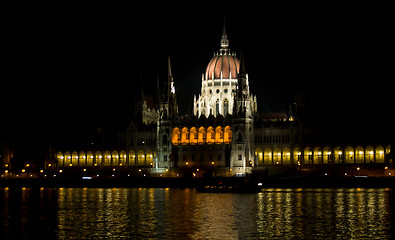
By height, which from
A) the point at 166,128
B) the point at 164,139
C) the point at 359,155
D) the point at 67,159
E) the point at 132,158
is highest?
the point at 166,128

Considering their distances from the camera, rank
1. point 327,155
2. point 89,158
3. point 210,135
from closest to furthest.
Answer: point 327,155 < point 210,135 < point 89,158

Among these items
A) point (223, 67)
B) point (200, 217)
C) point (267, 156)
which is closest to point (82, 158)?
point (223, 67)

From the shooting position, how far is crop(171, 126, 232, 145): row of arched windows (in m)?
136

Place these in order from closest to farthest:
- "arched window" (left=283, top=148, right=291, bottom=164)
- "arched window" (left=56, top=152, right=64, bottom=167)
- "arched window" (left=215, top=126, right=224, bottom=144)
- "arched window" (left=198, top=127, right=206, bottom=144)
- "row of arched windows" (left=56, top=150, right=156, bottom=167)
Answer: "arched window" (left=283, top=148, right=291, bottom=164) → "arched window" (left=215, top=126, right=224, bottom=144) → "arched window" (left=198, top=127, right=206, bottom=144) → "row of arched windows" (left=56, top=150, right=156, bottom=167) → "arched window" (left=56, top=152, right=64, bottom=167)

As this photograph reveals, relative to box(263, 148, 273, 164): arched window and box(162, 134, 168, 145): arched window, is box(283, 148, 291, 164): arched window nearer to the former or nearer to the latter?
box(263, 148, 273, 164): arched window

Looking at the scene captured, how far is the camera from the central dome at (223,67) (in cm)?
15850

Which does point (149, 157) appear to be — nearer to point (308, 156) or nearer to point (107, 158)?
point (107, 158)

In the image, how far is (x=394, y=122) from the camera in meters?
126

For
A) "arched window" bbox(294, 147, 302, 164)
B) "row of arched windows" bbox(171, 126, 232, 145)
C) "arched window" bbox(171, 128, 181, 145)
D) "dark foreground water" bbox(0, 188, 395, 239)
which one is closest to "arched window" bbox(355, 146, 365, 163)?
"arched window" bbox(294, 147, 302, 164)

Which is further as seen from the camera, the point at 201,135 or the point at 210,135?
the point at 201,135

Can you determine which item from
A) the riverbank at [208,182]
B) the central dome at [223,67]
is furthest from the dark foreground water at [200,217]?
the central dome at [223,67]

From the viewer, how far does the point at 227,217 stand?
5772 centimetres

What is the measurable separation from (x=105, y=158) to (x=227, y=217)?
95492 mm

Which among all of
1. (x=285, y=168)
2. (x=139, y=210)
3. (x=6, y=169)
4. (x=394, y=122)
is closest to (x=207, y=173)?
(x=285, y=168)
